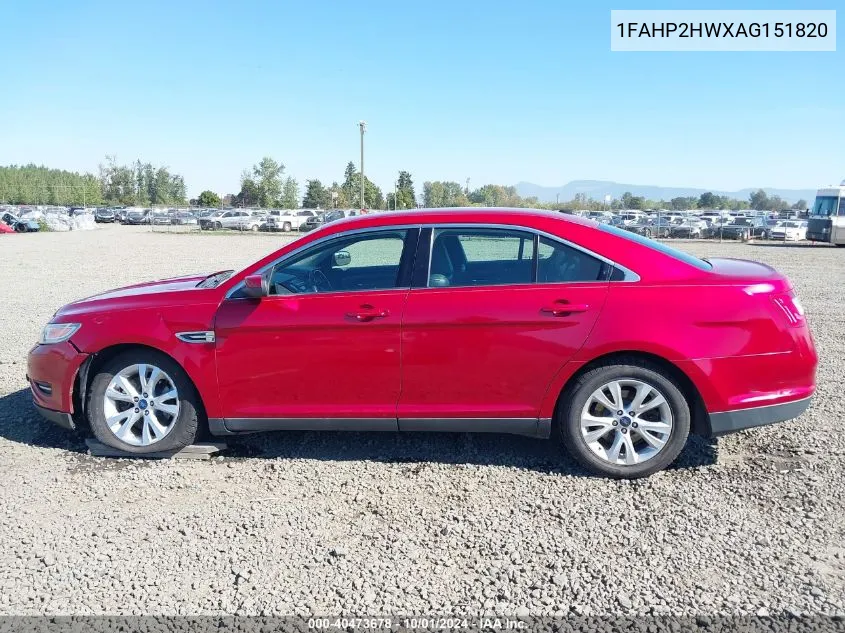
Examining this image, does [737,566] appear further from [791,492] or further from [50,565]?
[50,565]

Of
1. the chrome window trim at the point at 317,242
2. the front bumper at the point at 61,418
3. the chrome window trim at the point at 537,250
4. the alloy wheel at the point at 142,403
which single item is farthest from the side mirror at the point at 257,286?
the front bumper at the point at 61,418

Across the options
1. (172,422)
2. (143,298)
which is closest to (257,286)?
(143,298)

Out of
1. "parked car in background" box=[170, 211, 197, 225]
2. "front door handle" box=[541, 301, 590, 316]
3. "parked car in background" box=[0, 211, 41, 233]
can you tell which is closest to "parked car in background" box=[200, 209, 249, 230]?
"parked car in background" box=[170, 211, 197, 225]

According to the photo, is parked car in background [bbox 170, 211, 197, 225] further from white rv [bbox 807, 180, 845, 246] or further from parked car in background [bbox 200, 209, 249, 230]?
white rv [bbox 807, 180, 845, 246]

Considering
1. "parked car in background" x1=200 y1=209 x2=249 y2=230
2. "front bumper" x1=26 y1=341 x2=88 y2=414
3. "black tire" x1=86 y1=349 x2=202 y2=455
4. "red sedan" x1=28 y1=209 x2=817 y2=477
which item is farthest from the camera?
"parked car in background" x1=200 y1=209 x2=249 y2=230

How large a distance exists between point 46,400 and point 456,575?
3333 mm

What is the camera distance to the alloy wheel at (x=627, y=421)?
13.6 feet

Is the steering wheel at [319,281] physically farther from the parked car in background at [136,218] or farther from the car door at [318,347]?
the parked car in background at [136,218]

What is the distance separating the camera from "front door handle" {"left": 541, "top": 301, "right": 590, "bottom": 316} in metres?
4.11

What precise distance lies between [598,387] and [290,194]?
3749 inches

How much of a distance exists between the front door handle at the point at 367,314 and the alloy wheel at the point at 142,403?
1379mm

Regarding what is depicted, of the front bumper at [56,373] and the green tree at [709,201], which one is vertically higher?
the green tree at [709,201]

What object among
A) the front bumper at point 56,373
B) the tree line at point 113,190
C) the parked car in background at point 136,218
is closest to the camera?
the front bumper at point 56,373

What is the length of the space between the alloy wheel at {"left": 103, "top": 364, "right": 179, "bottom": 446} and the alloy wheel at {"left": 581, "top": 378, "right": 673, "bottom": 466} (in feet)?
9.04
